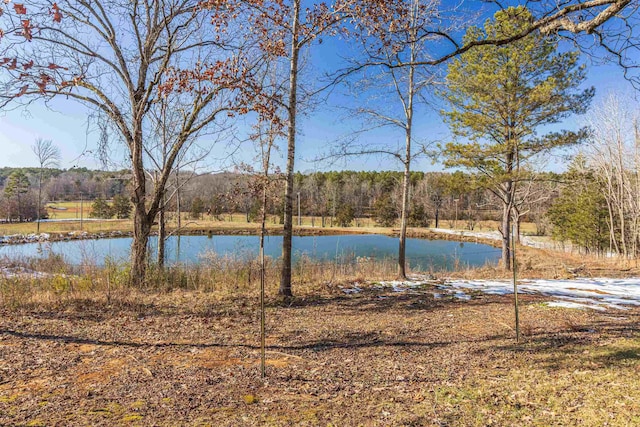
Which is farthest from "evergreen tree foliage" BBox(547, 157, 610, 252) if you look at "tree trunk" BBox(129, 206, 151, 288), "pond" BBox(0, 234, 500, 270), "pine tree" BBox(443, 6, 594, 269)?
"tree trunk" BBox(129, 206, 151, 288)

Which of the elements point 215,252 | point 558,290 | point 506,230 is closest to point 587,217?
point 506,230

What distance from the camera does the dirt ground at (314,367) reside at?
2.23 meters

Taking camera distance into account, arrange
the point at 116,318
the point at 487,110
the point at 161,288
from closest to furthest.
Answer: the point at 116,318 → the point at 161,288 → the point at 487,110

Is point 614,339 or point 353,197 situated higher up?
point 353,197

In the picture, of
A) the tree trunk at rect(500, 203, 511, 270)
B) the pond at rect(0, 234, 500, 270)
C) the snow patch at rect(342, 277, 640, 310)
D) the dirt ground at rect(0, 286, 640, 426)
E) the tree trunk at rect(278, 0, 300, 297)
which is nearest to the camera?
the dirt ground at rect(0, 286, 640, 426)

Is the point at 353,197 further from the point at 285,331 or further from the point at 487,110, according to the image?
the point at 285,331

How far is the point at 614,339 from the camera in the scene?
3.69m

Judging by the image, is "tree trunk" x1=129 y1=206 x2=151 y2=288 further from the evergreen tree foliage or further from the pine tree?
the evergreen tree foliage

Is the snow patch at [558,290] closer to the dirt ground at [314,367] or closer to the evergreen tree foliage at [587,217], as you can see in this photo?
the dirt ground at [314,367]

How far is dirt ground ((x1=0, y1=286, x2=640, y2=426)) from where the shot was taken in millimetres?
2230

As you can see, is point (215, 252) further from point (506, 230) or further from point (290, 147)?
point (506, 230)

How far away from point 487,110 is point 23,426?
1195 cm

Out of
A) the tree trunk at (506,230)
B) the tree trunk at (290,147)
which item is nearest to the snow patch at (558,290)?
the tree trunk at (290,147)

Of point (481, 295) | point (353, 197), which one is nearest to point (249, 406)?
point (481, 295)
